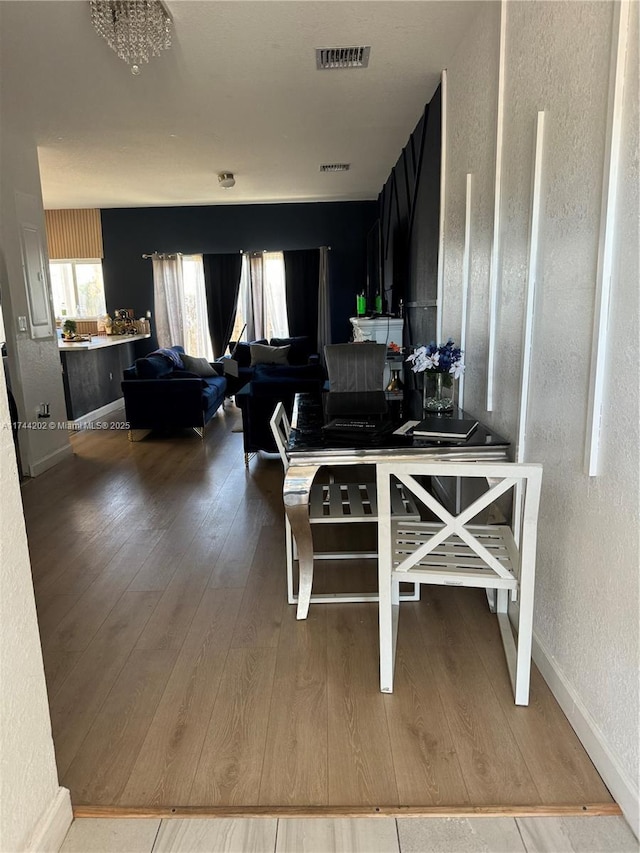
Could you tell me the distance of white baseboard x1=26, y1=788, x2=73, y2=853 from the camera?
50.6 inches

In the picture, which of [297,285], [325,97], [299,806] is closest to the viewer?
[299,806]

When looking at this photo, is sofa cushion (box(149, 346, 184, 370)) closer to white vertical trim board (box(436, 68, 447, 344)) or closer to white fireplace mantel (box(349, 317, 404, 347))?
white fireplace mantel (box(349, 317, 404, 347))

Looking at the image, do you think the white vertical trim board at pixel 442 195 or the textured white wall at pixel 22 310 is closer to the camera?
the white vertical trim board at pixel 442 195

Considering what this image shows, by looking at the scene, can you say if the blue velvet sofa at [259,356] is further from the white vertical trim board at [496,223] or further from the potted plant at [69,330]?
the white vertical trim board at [496,223]

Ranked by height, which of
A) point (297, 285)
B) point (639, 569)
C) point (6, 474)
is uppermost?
point (297, 285)

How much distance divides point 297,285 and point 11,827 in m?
7.83

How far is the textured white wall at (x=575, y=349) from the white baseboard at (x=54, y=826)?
1.40 meters

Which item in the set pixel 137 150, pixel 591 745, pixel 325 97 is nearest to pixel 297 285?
pixel 137 150

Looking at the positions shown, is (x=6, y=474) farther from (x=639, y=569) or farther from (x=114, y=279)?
(x=114, y=279)

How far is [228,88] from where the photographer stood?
354 centimetres

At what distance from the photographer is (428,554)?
75.5 inches

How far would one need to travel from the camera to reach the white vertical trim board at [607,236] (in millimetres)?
1355

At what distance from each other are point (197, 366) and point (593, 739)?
20.4 ft

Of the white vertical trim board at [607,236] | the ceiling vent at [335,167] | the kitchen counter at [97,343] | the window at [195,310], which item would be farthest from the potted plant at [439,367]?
the window at [195,310]
